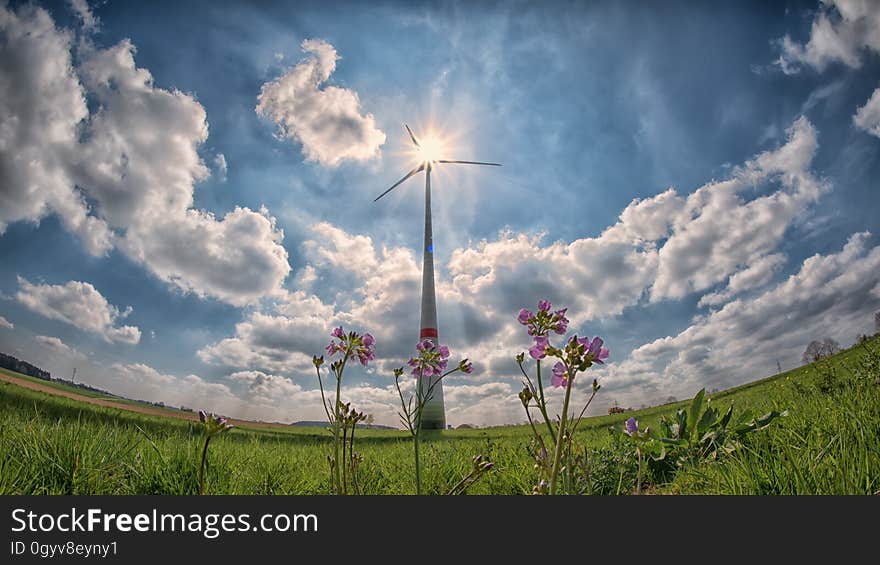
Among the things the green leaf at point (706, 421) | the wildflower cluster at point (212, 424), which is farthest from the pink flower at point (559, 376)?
the green leaf at point (706, 421)

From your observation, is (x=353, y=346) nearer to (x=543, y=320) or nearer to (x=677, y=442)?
(x=543, y=320)

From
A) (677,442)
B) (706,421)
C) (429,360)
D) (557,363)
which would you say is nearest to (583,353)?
(557,363)

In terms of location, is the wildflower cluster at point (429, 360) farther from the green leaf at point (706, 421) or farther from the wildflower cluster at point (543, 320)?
the green leaf at point (706, 421)

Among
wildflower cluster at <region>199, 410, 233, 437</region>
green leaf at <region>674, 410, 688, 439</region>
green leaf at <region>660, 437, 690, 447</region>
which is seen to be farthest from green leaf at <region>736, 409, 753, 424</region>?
wildflower cluster at <region>199, 410, 233, 437</region>

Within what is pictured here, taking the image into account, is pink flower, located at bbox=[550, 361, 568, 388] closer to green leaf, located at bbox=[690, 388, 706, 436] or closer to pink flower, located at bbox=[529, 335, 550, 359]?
pink flower, located at bbox=[529, 335, 550, 359]

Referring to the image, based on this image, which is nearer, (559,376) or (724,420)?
(559,376)

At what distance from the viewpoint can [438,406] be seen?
38750 millimetres

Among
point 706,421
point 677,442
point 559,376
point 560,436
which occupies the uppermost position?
point 559,376

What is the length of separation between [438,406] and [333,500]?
38190mm

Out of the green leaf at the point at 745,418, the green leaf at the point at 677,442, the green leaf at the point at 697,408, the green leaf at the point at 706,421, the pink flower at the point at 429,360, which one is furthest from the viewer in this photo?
the green leaf at the point at 697,408

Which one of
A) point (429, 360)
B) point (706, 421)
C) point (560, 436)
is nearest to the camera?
point (560, 436)

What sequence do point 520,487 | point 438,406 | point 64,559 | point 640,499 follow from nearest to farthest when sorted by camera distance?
point 640,499, point 64,559, point 520,487, point 438,406

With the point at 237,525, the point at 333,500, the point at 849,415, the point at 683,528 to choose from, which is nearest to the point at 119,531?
the point at 237,525

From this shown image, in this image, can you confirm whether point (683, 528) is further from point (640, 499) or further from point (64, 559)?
point (64, 559)
